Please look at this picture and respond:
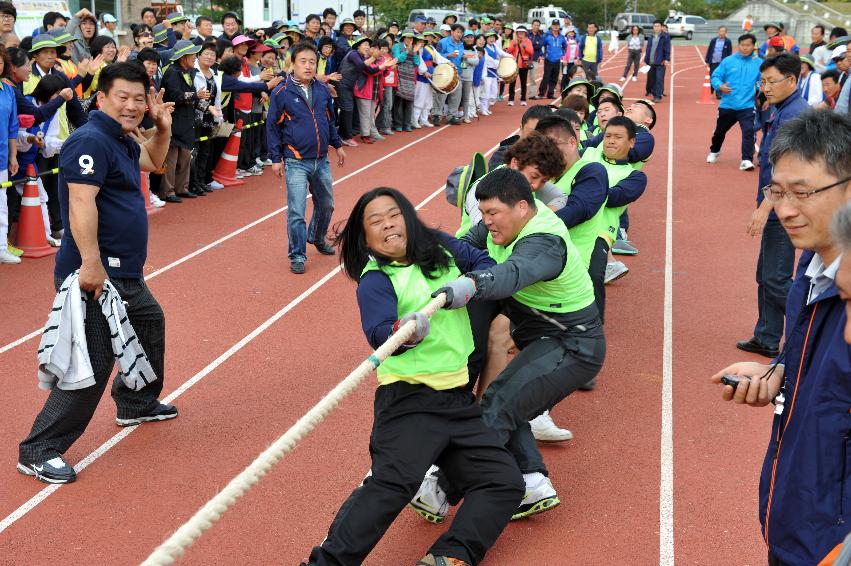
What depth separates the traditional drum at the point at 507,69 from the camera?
22000 millimetres

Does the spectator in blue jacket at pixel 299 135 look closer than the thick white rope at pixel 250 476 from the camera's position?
No

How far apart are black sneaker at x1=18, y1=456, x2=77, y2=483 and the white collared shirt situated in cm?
404

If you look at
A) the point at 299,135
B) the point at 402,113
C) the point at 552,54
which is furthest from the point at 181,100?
the point at 552,54

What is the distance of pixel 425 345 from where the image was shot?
13.3 ft

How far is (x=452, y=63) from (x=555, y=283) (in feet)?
51.9

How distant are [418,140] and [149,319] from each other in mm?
13265

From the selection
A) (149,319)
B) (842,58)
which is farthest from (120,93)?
(842,58)

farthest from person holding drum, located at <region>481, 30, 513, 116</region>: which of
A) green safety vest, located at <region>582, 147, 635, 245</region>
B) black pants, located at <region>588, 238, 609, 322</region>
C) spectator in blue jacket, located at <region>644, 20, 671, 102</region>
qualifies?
black pants, located at <region>588, 238, 609, 322</region>

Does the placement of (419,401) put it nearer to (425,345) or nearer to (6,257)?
(425,345)

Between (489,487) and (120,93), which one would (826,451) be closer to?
(489,487)

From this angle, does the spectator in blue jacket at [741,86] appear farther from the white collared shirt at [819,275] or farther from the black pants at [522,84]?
the white collared shirt at [819,275]

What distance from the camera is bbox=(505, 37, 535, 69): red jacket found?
23.6 metres

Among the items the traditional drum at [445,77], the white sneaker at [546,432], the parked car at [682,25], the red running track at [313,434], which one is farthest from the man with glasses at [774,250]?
the parked car at [682,25]

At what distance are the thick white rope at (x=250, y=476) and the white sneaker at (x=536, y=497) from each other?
150cm
